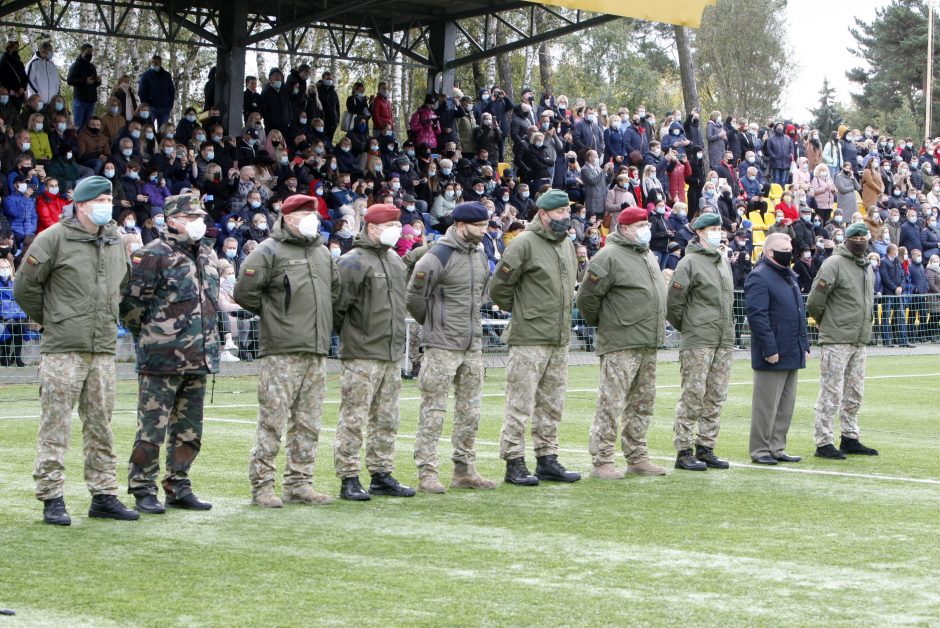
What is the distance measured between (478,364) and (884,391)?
10759mm

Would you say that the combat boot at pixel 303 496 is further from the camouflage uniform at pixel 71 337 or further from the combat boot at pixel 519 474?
the combat boot at pixel 519 474

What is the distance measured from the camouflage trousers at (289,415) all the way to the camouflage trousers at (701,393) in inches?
128

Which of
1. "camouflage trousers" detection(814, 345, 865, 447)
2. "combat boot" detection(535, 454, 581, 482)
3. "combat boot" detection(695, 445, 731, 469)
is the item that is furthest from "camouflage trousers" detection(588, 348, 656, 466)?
"camouflage trousers" detection(814, 345, 865, 447)

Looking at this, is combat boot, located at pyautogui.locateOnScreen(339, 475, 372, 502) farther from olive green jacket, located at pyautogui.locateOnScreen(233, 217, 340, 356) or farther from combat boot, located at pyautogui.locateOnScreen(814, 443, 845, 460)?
combat boot, located at pyautogui.locateOnScreen(814, 443, 845, 460)

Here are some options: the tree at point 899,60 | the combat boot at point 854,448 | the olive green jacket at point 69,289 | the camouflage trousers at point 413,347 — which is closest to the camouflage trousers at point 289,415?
the olive green jacket at point 69,289

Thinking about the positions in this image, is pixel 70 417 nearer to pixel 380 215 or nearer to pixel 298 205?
pixel 298 205

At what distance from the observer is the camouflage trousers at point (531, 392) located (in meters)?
10.1

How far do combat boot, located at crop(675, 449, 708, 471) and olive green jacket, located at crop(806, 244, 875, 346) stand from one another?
6.61 feet

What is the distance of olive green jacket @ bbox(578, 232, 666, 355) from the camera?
1044 centimetres

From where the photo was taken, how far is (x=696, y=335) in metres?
11.1

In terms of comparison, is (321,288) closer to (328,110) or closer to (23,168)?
(23,168)

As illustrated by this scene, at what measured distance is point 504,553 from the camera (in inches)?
294

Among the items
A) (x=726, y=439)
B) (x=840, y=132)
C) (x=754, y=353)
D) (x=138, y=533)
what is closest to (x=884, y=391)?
(x=726, y=439)

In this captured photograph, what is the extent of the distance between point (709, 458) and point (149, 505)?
4.67 metres
